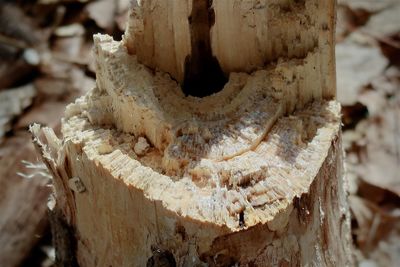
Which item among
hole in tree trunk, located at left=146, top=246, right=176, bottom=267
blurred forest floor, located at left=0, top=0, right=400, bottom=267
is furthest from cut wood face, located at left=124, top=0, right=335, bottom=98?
blurred forest floor, located at left=0, top=0, right=400, bottom=267

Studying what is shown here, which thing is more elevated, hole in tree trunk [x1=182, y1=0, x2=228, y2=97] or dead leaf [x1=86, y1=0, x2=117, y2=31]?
hole in tree trunk [x1=182, y1=0, x2=228, y2=97]

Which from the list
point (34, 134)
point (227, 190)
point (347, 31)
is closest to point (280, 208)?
point (227, 190)

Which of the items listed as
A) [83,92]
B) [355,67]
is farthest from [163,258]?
[355,67]

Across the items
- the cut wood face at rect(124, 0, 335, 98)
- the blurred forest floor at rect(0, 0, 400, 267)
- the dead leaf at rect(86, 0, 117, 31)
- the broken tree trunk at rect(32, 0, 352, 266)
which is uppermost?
the cut wood face at rect(124, 0, 335, 98)

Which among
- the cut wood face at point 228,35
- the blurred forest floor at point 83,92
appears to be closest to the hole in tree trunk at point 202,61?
the cut wood face at point 228,35

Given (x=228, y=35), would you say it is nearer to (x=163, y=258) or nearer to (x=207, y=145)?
(x=207, y=145)

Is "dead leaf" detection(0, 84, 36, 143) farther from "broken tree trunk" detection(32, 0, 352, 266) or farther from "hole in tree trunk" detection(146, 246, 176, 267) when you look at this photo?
"hole in tree trunk" detection(146, 246, 176, 267)
